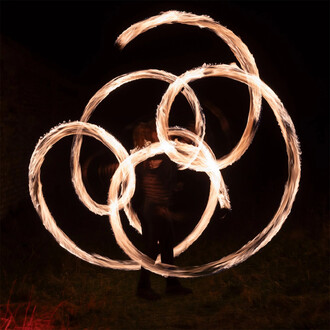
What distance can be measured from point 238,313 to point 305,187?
404 cm

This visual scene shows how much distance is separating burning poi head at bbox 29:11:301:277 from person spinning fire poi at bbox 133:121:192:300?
0.11 meters

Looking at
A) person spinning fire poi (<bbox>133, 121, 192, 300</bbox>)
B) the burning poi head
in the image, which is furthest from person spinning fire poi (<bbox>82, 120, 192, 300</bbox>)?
the burning poi head

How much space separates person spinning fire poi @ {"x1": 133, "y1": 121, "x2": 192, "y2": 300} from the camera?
5133 mm

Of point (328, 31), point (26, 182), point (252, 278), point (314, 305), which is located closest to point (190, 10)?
point (328, 31)

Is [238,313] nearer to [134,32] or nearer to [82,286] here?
[82,286]

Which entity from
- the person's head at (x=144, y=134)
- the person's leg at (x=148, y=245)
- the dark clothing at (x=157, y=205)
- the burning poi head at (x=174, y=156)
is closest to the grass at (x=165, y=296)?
the person's leg at (x=148, y=245)

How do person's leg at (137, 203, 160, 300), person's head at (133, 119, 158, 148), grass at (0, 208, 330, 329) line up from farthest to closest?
person's leg at (137, 203, 160, 300), person's head at (133, 119, 158, 148), grass at (0, 208, 330, 329)

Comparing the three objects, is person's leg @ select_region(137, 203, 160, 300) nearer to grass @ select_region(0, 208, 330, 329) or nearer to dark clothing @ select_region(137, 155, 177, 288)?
dark clothing @ select_region(137, 155, 177, 288)

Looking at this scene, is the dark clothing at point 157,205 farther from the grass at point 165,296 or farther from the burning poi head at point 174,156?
the grass at point 165,296

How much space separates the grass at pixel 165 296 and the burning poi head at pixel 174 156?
0.99 ft

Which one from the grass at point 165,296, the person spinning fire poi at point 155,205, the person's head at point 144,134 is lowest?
the grass at point 165,296

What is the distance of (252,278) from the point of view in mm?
5586

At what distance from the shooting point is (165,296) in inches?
207

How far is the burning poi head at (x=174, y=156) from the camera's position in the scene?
509cm
